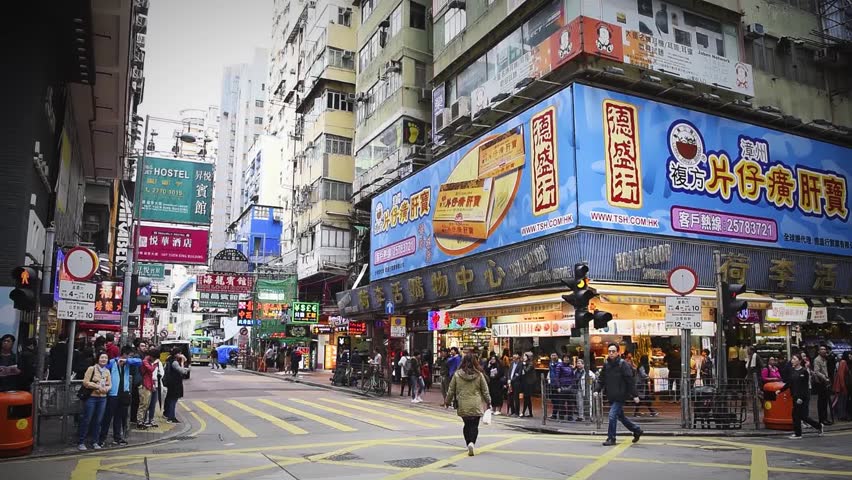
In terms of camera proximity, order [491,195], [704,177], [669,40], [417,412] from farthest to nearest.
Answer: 1. [491,195]
2. [669,40]
3. [704,177]
4. [417,412]

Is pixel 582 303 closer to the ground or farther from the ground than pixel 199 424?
farther from the ground

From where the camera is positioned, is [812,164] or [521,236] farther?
[812,164]

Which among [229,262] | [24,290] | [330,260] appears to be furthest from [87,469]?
[229,262]

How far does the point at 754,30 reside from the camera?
81.6 ft

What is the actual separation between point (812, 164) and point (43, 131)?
1019 inches

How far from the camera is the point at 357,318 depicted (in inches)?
1400

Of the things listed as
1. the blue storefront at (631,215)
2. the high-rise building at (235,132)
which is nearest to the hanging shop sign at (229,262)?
the blue storefront at (631,215)

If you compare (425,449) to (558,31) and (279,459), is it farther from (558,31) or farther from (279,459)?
(558,31)

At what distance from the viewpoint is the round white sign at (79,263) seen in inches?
425

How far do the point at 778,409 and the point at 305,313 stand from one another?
31733 millimetres

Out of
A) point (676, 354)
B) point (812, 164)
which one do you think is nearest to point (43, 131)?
point (676, 354)

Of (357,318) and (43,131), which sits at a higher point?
(43,131)

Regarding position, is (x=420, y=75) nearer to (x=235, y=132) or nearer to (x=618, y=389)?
(x=618, y=389)

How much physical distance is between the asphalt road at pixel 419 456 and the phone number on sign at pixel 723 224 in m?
9.63
